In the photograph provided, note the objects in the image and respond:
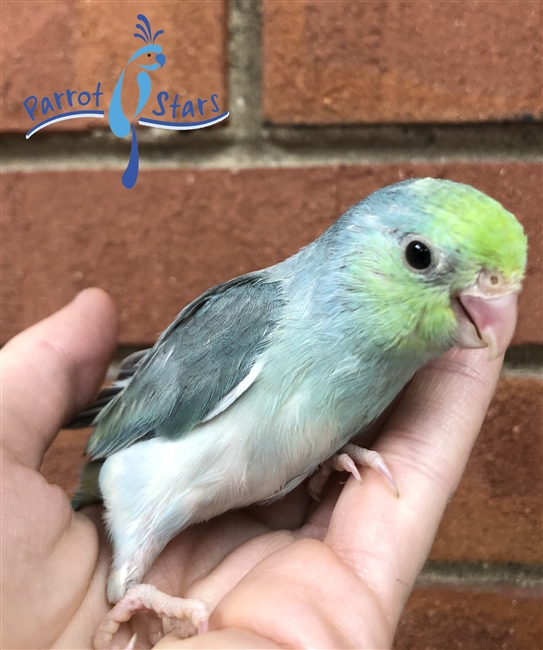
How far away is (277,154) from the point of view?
72 cm

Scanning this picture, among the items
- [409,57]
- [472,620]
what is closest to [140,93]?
[409,57]

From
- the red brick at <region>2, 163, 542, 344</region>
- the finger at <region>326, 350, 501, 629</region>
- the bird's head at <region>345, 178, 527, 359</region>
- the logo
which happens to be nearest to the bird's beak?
the bird's head at <region>345, 178, 527, 359</region>

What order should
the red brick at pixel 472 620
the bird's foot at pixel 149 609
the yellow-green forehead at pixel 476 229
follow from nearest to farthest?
the yellow-green forehead at pixel 476 229
the bird's foot at pixel 149 609
the red brick at pixel 472 620

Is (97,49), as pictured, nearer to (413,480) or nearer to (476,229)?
(476,229)

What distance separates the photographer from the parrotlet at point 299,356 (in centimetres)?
47

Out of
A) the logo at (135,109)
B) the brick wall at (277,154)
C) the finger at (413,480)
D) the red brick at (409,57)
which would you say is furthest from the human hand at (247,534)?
the red brick at (409,57)

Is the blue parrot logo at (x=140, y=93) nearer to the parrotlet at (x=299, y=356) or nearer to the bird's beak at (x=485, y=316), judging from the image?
the parrotlet at (x=299, y=356)

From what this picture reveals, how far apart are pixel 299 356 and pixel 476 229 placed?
0.63 feet

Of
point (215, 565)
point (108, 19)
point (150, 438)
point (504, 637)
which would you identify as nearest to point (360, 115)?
point (108, 19)

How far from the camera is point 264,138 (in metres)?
0.71

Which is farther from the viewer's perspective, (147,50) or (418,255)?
(147,50)

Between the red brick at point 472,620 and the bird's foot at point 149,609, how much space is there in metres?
0.39

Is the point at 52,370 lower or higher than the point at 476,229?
lower

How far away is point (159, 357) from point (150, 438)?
9cm
